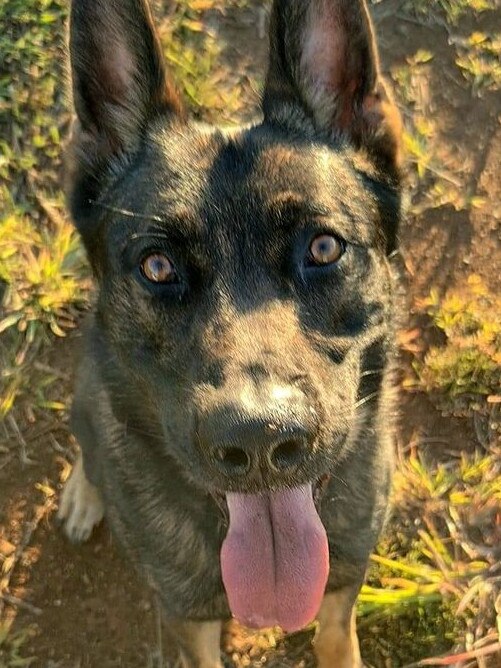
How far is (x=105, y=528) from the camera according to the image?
3814 millimetres

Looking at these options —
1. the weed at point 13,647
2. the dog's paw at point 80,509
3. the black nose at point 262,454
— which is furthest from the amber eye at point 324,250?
the weed at point 13,647

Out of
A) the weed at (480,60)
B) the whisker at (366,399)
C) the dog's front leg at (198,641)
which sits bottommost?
the dog's front leg at (198,641)

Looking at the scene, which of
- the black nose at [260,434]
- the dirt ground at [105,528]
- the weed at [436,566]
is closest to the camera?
the black nose at [260,434]

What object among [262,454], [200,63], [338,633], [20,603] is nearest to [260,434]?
[262,454]

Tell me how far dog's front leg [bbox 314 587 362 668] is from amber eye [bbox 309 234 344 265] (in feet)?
4.03

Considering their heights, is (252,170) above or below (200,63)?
above

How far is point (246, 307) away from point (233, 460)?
1.37 feet

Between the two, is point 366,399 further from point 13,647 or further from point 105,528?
point 13,647

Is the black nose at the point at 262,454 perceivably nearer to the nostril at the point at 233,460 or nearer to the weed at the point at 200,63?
the nostril at the point at 233,460

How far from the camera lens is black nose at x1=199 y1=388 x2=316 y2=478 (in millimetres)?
2096

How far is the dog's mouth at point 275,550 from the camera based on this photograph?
2.55 metres

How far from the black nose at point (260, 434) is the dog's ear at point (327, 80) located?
3.12ft

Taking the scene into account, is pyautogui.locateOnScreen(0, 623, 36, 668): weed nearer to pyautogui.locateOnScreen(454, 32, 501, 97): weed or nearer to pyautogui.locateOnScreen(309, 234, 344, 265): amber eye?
A: pyautogui.locateOnScreen(309, 234, 344, 265): amber eye

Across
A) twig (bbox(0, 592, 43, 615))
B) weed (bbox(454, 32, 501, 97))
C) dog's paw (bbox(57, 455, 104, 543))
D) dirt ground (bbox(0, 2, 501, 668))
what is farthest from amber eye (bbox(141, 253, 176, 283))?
weed (bbox(454, 32, 501, 97))
